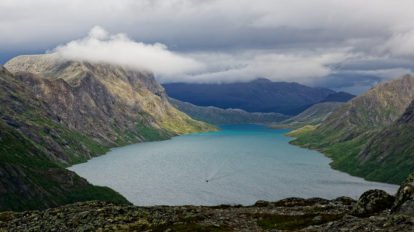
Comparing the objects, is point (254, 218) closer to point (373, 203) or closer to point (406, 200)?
point (373, 203)

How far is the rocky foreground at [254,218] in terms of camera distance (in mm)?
53531

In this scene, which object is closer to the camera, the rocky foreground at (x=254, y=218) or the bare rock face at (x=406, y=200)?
the bare rock face at (x=406, y=200)

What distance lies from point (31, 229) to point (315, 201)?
57.8m

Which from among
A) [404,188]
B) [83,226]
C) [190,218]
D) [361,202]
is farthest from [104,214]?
[404,188]

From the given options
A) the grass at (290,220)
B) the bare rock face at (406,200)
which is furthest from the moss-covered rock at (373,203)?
the bare rock face at (406,200)

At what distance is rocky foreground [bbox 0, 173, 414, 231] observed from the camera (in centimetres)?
5353

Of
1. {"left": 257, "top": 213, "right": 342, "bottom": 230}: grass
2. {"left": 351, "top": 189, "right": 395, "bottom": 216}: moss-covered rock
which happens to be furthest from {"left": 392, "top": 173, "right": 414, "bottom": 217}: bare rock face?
{"left": 257, "top": 213, "right": 342, "bottom": 230}: grass

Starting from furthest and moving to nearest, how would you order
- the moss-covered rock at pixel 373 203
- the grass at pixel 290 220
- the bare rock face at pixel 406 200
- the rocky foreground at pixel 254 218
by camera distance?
the grass at pixel 290 220, the moss-covered rock at pixel 373 203, the rocky foreground at pixel 254 218, the bare rock face at pixel 406 200

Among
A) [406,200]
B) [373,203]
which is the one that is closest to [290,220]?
[373,203]

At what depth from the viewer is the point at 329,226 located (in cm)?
5594

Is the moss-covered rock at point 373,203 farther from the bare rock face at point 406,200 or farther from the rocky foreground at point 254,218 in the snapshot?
the bare rock face at point 406,200

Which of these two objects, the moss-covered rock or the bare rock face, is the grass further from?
the bare rock face

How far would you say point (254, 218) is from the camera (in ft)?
256

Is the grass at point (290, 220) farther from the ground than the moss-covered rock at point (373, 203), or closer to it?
closer to it
